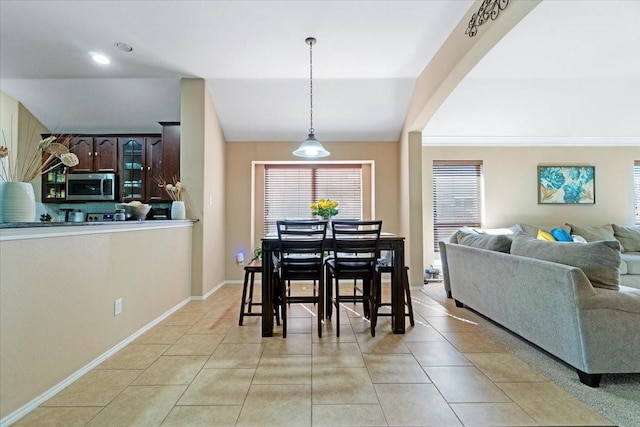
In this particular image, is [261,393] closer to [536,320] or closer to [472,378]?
[472,378]

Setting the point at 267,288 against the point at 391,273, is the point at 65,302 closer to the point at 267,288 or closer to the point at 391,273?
the point at 267,288

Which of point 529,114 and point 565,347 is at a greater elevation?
point 529,114

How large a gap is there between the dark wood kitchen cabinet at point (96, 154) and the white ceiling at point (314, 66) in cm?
35

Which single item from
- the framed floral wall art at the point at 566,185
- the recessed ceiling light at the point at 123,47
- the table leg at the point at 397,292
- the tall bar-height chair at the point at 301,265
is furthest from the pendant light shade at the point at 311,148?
the framed floral wall art at the point at 566,185

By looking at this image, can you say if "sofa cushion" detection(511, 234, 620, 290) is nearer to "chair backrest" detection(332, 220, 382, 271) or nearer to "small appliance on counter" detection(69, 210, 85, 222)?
"chair backrest" detection(332, 220, 382, 271)

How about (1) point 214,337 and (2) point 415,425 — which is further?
(1) point 214,337

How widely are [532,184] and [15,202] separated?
664 centimetres

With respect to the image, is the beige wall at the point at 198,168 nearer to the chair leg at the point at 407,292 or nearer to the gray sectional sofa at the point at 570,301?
the chair leg at the point at 407,292

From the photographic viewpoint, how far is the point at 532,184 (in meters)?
5.40

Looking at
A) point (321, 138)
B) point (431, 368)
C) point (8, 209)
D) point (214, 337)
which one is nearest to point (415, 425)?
point (431, 368)

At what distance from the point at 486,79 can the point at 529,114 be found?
1298mm

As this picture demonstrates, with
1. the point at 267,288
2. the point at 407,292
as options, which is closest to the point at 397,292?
the point at 407,292

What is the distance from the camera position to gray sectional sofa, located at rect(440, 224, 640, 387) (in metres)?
1.82

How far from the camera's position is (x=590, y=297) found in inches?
72.6
